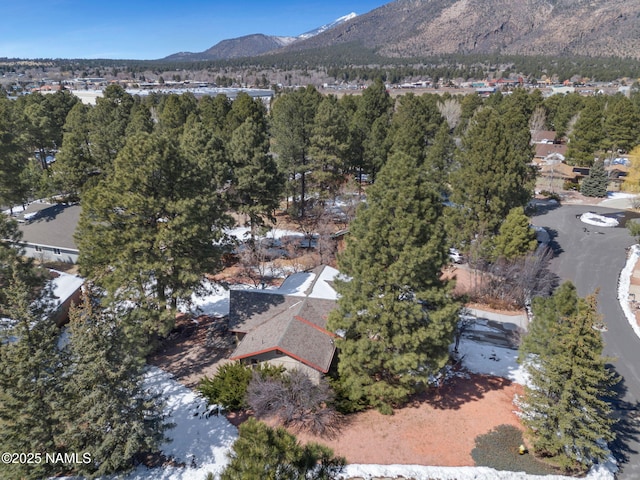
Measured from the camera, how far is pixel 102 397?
1294 cm

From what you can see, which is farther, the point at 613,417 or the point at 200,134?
the point at 200,134

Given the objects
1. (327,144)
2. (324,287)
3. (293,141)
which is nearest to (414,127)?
(327,144)

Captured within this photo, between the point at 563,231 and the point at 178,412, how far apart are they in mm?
38437

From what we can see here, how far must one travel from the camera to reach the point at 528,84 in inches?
6452

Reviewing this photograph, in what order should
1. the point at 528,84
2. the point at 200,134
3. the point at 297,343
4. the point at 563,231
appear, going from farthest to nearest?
the point at 528,84 < the point at 563,231 < the point at 200,134 < the point at 297,343

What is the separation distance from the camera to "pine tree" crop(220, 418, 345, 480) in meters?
8.80

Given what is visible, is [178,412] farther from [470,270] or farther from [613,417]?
[470,270]

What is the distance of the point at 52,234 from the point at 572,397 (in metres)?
34.8

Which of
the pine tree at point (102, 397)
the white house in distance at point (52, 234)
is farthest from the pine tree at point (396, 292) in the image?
the white house in distance at point (52, 234)

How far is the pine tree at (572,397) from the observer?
1375 centimetres

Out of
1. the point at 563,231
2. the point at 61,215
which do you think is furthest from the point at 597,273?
the point at 61,215

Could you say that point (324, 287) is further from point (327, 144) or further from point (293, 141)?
point (327, 144)

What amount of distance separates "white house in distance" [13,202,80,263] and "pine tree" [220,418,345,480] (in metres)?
27.0

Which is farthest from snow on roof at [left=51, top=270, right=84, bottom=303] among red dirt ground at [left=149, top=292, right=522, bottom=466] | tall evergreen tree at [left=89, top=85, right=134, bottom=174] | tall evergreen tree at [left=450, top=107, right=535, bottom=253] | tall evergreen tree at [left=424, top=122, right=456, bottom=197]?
tall evergreen tree at [left=424, top=122, right=456, bottom=197]
